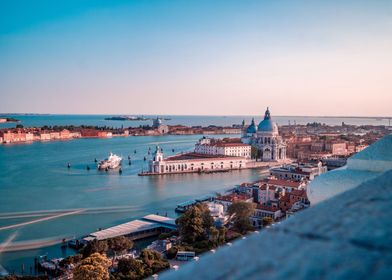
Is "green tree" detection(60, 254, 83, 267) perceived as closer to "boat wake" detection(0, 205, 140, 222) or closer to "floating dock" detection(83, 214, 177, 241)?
"floating dock" detection(83, 214, 177, 241)

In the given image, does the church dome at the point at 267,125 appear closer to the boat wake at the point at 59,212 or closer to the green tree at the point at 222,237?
the boat wake at the point at 59,212

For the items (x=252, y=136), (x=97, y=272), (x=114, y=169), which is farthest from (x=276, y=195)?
(x=252, y=136)

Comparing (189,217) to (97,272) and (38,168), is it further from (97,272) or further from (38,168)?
(38,168)

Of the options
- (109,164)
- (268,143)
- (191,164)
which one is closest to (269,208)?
(191,164)

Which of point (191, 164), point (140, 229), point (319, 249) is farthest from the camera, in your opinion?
point (191, 164)

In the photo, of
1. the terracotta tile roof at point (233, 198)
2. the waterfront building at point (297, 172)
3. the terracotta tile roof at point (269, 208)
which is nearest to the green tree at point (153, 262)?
the terracotta tile roof at point (269, 208)

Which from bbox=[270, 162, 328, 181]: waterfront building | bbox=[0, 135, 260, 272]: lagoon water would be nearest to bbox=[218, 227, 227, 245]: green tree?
bbox=[0, 135, 260, 272]: lagoon water

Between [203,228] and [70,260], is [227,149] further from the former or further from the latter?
[70,260]
